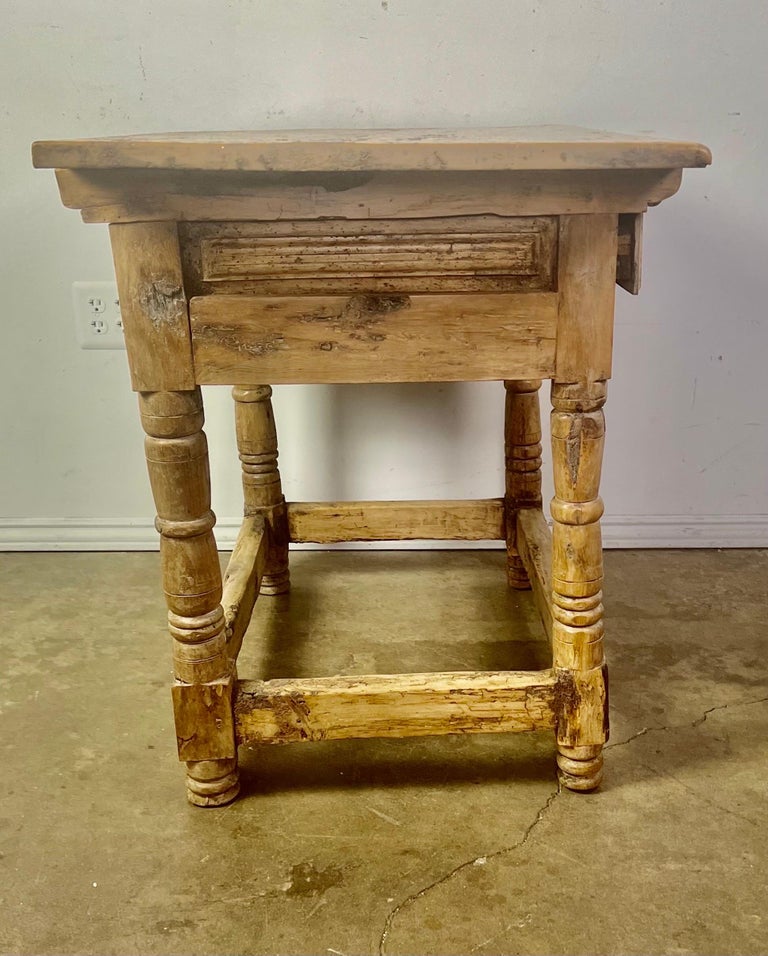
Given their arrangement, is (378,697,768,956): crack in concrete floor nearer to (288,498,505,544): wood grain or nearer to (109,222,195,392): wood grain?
(288,498,505,544): wood grain

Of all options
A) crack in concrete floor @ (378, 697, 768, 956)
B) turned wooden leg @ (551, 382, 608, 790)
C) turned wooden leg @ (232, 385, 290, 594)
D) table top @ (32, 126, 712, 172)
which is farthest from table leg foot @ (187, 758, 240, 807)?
table top @ (32, 126, 712, 172)

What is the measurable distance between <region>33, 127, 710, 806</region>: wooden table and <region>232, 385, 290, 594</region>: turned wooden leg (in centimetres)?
51

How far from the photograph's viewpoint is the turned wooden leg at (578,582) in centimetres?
96

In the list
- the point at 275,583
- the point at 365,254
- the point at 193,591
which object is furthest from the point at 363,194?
the point at 275,583

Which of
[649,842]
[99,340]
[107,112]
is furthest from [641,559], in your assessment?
[107,112]

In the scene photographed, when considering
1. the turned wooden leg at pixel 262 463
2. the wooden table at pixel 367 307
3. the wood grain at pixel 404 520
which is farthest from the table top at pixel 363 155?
the wood grain at pixel 404 520

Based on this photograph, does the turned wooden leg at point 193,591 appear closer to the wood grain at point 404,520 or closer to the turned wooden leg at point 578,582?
the turned wooden leg at point 578,582

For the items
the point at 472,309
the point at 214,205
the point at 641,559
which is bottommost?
the point at 641,559

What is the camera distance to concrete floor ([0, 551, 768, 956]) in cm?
86

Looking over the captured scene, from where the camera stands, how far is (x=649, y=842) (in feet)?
3.14

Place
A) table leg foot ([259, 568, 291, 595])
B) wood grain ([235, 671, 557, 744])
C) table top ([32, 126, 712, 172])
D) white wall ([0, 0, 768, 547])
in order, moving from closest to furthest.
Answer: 1. table top ([32, 126, 712, 172])
2. wood grain ([235, 671, 557, 744])
3. white wall ([0, 0, 768, 547])
4. table leg foot ([259, 568, 291, 595])

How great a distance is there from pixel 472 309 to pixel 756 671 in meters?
0.76

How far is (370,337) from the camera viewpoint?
0.92 meters

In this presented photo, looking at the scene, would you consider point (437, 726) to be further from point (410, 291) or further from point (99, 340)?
point (99, 340)
